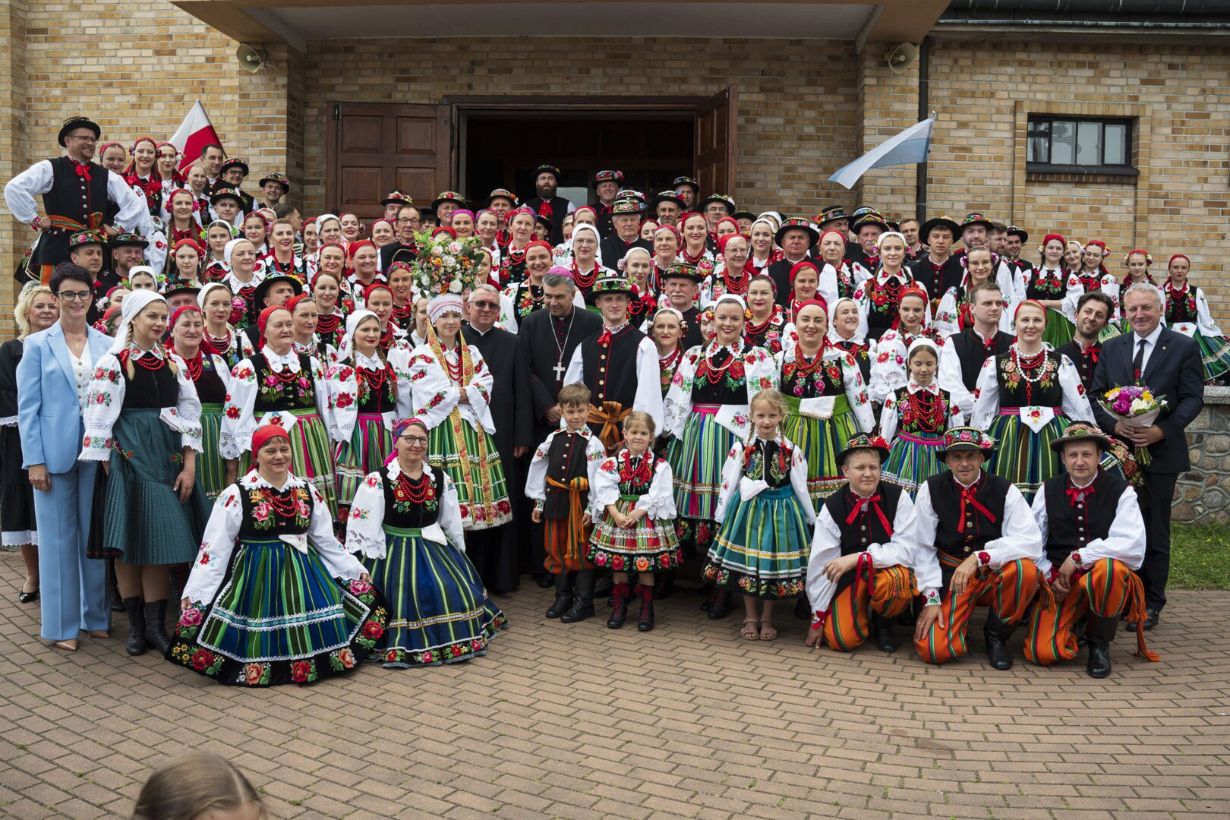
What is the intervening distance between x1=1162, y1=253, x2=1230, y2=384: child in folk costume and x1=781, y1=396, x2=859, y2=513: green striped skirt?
18.2ft

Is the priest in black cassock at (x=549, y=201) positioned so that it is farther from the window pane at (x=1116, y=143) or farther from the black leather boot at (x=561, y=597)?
the window pane at (x=1116, y=143)

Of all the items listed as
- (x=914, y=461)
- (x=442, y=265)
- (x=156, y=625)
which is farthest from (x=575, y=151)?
(x=156, y=625)

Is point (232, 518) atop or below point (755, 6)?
below

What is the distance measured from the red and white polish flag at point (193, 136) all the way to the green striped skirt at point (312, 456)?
690 cm

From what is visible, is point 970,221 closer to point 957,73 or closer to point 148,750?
point 957,73

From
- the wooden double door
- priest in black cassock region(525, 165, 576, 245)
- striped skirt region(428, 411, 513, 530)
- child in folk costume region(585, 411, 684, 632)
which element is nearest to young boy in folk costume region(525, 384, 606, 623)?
child in folk costume region(585, 411, 684, 632)

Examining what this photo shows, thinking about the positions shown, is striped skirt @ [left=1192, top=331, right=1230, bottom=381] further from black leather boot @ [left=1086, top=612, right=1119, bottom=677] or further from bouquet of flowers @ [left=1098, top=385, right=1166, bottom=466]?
black leather boot @ [left=1086, top=612, right=1119, bottom=677]

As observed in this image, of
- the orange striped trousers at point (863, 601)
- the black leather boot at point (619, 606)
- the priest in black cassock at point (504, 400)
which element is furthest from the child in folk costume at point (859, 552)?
the priest in black cassock at point (504, 400)

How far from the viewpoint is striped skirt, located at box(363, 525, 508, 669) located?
632 centimetres

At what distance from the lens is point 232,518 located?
5.98 m

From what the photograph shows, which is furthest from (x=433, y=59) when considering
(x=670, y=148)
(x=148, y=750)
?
(x=148, y=750)

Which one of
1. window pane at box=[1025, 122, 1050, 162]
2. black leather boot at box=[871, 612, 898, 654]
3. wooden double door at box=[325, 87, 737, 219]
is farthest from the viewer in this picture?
window pane at box=[1025, 122, 1050, 162]

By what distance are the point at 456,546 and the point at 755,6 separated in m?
8.14

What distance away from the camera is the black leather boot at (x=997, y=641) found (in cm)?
646
